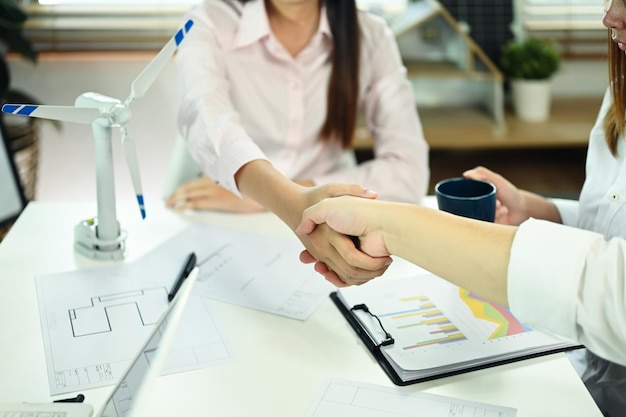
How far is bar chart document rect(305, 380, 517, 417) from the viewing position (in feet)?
2.55

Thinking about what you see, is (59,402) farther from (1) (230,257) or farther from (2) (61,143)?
(2) (61,143)

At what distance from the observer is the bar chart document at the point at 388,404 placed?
2.55 ft

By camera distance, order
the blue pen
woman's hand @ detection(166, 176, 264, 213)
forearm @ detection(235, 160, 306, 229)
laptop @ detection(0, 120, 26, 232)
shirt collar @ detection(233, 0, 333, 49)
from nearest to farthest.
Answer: the blue pen < forearm @ detection(235, 160, 306, 229) < woman's hand @ detection(166, 176, 264, 213) < shirt collar @ detection(233, 0, 333, 49) < laptop @ detection(0, 120, 26, 232)

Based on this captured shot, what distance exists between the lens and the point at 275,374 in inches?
33.8

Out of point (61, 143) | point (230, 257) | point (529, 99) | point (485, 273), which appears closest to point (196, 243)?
point (230, 257)

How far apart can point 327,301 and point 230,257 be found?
214mm

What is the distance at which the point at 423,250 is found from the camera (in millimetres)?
819

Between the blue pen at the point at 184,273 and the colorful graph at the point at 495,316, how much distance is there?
0.41 m

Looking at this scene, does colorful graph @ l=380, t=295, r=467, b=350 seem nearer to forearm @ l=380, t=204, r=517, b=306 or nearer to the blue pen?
forearm @ l=380, t=204, r=517, b=306

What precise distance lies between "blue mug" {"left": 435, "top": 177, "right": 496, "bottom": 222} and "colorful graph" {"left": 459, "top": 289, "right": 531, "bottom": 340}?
0.12 m

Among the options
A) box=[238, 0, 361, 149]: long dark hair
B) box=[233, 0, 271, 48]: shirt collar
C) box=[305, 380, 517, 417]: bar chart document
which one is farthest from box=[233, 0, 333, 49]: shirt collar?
box=[305, 380, 517, 417]: bar chart document

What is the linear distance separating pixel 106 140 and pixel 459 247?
1.97 ft

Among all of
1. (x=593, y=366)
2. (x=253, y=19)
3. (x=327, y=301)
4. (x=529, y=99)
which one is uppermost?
(x=253, y=19)

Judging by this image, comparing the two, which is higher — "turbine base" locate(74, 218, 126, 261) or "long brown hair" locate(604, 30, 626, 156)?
"long brown hair" locate(604, 30, 626, 156)
